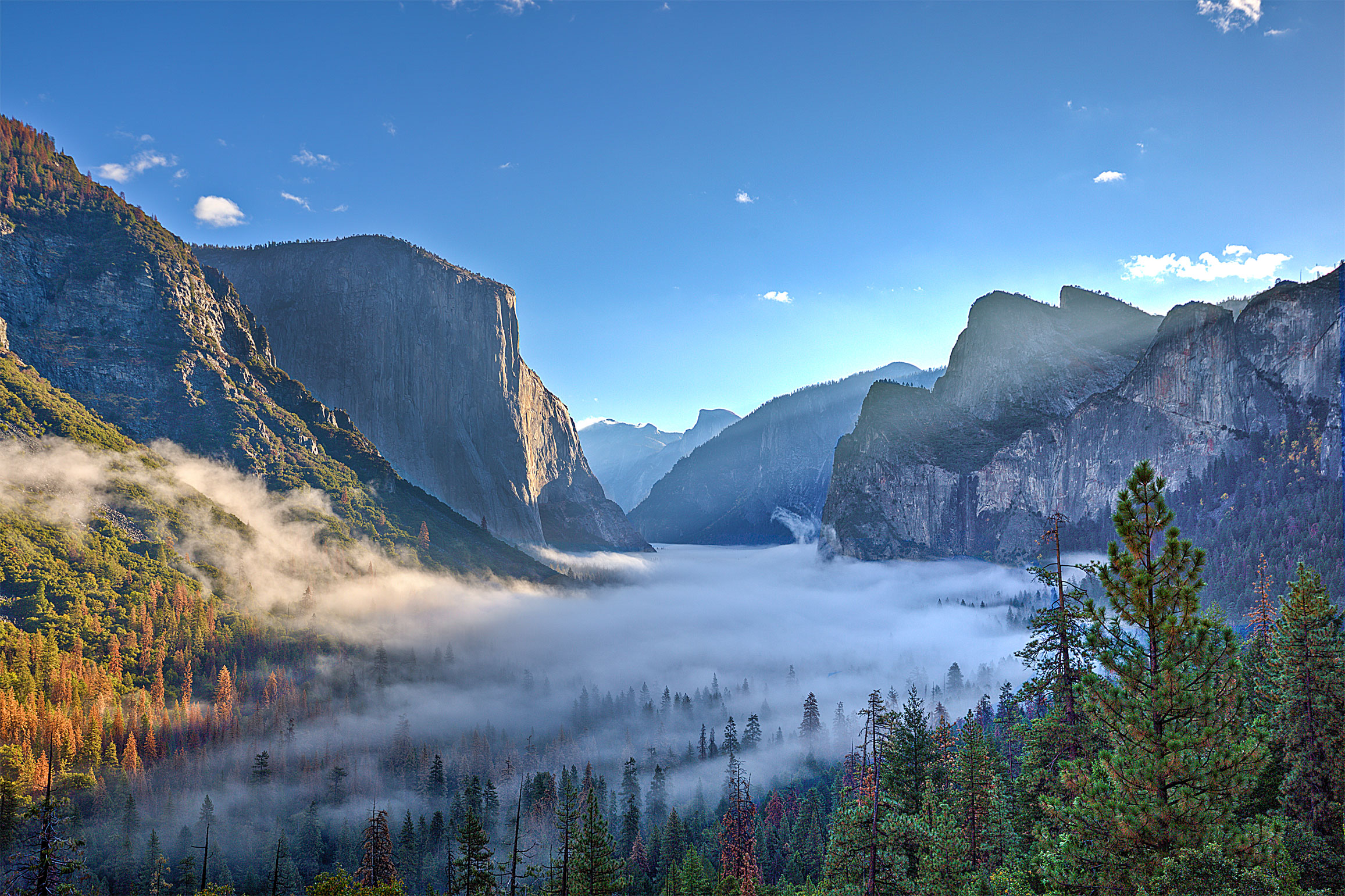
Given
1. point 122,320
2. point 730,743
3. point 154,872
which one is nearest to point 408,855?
point 154,872

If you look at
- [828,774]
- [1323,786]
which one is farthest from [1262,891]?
[828,774]

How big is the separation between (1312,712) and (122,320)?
774 feet

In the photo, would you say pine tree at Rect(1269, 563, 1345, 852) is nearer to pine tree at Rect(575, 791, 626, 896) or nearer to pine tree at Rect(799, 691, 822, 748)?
pine tree at Rect(575, 791, 626, 896)

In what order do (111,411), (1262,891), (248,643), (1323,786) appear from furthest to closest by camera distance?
(111,411) < (248,643) < (1323,786) < (1262,891)

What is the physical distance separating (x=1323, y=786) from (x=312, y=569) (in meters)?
216

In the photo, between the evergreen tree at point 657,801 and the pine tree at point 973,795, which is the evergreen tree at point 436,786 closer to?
the evergreen tree at point 657,801

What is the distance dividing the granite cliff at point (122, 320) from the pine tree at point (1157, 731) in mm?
212214

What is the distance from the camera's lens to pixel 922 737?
145 ft

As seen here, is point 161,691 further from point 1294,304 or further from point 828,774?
point 1294,304

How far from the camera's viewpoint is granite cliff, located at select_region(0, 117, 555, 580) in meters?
165

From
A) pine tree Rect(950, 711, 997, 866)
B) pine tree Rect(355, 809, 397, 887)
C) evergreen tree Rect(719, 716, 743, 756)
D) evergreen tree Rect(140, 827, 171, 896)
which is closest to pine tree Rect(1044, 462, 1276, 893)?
pine tree Rect(950, 711, 997, 866)

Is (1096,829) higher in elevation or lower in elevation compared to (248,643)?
higher

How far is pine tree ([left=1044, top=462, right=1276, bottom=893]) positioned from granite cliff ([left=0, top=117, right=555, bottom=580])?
21221cm

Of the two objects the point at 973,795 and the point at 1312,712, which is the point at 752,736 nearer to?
the point at 973,795
